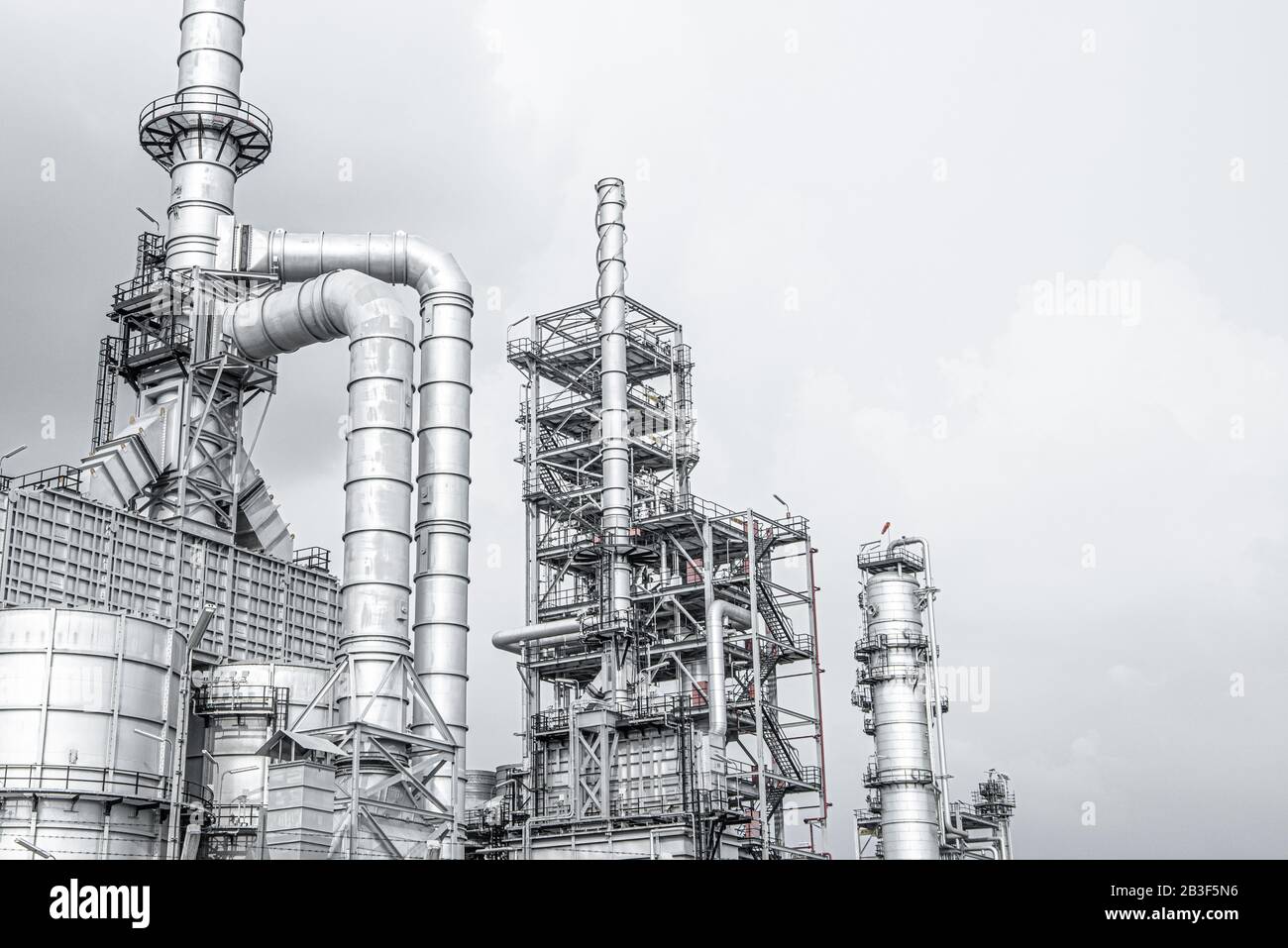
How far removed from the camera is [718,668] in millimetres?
47750

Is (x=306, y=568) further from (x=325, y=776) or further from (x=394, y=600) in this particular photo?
(x=325, y=776)

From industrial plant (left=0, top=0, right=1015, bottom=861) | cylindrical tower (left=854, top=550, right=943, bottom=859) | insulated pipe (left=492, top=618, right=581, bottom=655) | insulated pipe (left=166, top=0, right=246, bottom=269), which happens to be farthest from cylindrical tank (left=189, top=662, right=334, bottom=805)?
cylindrical tower (left=854, top=550, right=943, bottom=859)

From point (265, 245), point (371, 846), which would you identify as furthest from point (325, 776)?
point (265, 245)

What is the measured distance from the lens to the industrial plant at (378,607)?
37.1 m

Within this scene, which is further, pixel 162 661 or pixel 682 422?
pixel 682 422

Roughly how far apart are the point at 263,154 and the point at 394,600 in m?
21.3

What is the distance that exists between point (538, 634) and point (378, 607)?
15.0 metres

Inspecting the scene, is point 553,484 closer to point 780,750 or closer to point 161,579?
point 780,750

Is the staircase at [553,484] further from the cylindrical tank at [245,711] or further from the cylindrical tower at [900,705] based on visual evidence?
the cylindrical tank at [245,711]

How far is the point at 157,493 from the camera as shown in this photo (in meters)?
47.4

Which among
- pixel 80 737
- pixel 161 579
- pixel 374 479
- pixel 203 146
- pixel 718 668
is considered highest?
pixel 203 146

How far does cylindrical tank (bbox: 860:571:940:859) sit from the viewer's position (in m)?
54.4

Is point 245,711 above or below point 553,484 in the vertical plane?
below

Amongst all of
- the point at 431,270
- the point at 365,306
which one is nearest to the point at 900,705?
the point at 431,270
